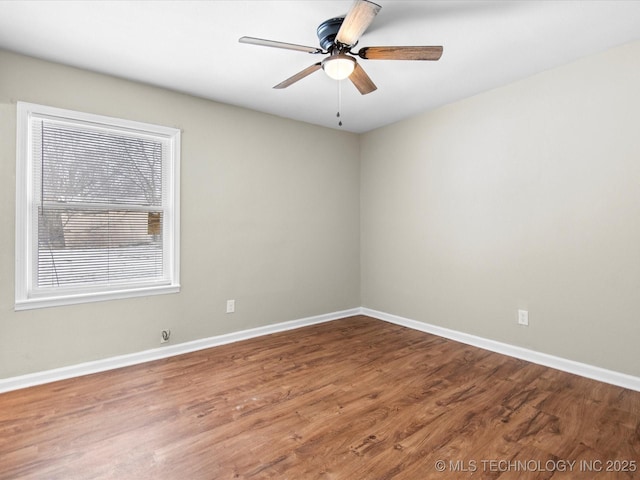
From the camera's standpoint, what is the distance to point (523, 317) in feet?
9.89

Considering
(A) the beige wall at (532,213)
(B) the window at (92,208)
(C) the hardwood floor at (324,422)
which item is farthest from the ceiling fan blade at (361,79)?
(C) the hardwood floor at (324,422)

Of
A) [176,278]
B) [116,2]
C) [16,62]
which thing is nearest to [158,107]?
[16,62]

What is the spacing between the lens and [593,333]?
261cm

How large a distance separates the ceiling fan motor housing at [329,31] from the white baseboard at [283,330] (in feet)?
9.16

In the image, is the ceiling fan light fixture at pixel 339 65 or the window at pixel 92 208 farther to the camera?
the window at pixel 92 208

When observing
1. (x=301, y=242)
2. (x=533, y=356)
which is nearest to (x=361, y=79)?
(x=301, y=242)

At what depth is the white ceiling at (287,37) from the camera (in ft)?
6.59

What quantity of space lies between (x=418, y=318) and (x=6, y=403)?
3.65 metres

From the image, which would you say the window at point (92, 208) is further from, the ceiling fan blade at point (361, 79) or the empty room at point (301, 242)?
the ceiling fan blade at point (361, 79)

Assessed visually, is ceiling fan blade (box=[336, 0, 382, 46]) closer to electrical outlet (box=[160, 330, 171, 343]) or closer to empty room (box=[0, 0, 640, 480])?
empty room (box=[0, 0, 640, 480])

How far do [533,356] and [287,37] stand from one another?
3.24 meters

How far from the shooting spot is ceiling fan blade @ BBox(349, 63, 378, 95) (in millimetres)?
2197

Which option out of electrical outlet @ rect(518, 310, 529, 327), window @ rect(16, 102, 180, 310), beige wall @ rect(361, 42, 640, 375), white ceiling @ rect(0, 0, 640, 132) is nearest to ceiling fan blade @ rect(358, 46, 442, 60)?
white ceiling @ rect(0, 0, 640, 132)

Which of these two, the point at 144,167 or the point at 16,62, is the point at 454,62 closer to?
the point at 144,167
